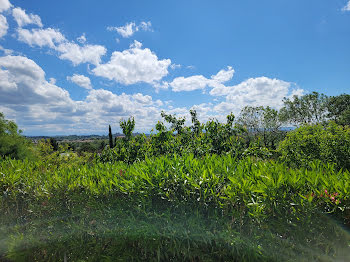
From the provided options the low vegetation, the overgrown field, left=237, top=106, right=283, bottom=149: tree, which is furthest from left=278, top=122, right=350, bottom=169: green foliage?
left=237, top=106, right=283, bottom=149: tree

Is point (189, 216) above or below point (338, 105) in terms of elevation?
below

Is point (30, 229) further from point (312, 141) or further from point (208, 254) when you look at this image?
point (312, 141)

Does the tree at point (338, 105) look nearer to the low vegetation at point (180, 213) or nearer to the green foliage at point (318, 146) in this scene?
the green foliage at point (318, 146)

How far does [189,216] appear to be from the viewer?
2553 mm

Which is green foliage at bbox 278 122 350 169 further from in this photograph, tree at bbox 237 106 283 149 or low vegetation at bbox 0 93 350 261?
tree at bbox 237 106 283 149

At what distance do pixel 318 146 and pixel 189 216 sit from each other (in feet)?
16.8

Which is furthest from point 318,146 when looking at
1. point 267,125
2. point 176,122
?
point 267,125

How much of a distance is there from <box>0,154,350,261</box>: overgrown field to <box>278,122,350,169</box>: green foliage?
3.34 meters

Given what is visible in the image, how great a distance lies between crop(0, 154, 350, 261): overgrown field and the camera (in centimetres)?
227

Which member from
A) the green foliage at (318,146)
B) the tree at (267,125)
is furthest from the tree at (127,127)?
the tree at (267,125)

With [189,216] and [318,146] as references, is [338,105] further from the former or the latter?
[189,216]

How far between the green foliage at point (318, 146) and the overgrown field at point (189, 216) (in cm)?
334

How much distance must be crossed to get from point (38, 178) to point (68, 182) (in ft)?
2.75

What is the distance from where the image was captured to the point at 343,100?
44.1 meters
